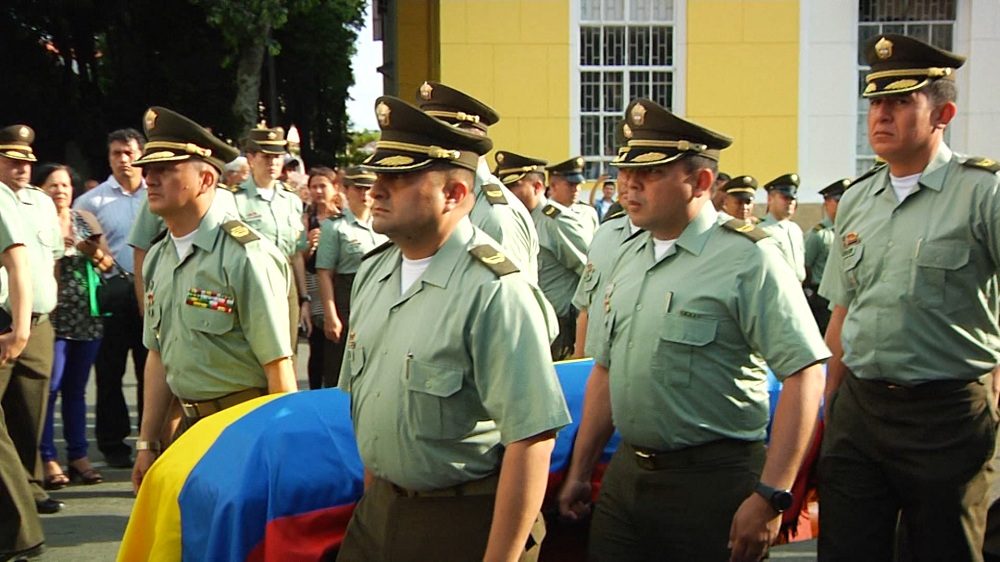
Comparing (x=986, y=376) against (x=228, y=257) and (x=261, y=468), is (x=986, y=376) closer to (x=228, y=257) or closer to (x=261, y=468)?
(x=261, y=468)

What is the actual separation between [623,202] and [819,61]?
1462cm

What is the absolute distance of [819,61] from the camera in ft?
58.0

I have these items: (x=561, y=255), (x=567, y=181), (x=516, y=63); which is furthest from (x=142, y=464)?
(x=516, y=63)

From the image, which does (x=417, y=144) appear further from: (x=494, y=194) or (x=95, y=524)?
(x=95, y=524)

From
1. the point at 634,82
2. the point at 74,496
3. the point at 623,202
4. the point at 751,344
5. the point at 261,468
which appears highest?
the point at 634,82

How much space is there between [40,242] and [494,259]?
4.43 metres

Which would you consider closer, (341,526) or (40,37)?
(341,526)

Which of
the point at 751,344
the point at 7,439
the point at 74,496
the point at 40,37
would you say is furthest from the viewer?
the point at 40,37

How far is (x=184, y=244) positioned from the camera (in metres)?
4.81

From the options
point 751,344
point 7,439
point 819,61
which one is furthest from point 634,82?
point 751,344

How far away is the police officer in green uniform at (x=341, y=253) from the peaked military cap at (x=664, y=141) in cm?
533

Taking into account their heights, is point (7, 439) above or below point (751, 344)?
below

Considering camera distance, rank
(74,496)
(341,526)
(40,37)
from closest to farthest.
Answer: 1. (341,526)
2. (74,496)
3. (40,37)

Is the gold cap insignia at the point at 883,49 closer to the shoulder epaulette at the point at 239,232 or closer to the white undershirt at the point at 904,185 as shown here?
the white undershirt at the point at 904,185
